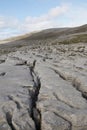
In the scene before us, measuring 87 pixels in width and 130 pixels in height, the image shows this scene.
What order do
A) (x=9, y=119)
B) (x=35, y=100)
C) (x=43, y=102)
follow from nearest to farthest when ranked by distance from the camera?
(x=9, y=119) < (x=43, y=102) < (x=35, y=100)

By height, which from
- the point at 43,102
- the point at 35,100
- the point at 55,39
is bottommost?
the point at 55,39

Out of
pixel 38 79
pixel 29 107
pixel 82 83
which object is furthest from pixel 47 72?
pixel 29 107

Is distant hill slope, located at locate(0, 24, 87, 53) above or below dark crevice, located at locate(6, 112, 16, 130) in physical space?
below

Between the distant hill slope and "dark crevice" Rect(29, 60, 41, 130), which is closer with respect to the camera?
"dark crevice" Rect(29, 60, 41, 130)

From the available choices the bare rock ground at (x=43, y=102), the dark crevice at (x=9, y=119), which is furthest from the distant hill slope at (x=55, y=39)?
the dark crevice at (x=9, y=119)

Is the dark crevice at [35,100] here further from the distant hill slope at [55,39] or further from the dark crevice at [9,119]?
the distant hill slope at [55,39]

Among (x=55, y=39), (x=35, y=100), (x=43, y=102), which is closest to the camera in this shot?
(x=43, y=102)

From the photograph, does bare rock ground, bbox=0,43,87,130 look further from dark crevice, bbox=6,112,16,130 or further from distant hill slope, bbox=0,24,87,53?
distant hill slope, bbox=0,24,87,53

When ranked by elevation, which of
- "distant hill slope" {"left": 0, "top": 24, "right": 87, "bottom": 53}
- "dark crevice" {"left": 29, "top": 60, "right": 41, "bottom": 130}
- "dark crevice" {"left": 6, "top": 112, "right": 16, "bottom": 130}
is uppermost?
"dark crevice" {"left": 6, "top": 112, "right": 16, "bottom": 130}

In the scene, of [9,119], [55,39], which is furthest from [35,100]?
[55,39]

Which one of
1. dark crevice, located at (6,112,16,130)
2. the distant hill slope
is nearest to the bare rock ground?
dark crevice, located at (6,112,16,130)

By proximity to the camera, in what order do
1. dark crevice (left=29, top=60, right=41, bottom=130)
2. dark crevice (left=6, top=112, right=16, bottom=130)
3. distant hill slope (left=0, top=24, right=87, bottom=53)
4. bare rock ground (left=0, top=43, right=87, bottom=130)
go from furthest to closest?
distant hill slope (left=0, top=24, right=87, bottom=53) < dark crevice (left=29, top=60, right=41, bottom=130) < bare rock ground (left=0, top=43, right=87, bottom=130) < dark crevice (left=6, top=112, right=16, bottom=130)

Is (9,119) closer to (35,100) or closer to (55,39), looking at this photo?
(35,100)

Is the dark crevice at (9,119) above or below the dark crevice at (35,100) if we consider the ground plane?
above
